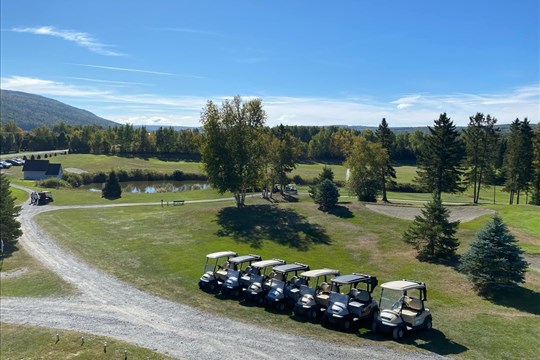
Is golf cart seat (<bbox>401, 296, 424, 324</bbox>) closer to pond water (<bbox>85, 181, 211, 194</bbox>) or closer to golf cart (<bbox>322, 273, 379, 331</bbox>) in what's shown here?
golf cart (<bbox>322, 273, 379, 331</bbox>)

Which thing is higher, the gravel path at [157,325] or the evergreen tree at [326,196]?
the evergreen tree at [326,196]

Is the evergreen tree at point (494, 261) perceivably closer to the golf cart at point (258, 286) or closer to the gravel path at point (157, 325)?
the gravel path at point (157, 325)

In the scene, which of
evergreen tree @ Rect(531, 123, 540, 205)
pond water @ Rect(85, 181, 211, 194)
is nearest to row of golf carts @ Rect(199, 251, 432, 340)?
evergreen tree @ Rect(531, 123, 540, 205)

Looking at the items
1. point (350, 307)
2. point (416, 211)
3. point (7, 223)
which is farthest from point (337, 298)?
point (7, 223)

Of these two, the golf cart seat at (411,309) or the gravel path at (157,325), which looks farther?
the golf cart seat at (411,309)

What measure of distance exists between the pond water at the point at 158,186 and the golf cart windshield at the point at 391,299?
6990 centimetres

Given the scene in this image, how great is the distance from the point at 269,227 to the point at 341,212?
872cm

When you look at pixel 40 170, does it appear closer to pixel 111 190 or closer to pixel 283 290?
pixel 111 190

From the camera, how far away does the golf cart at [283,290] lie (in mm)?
24078

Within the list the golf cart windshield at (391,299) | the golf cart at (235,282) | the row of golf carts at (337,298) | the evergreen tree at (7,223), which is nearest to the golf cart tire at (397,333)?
the row of golf carts at (337,298)

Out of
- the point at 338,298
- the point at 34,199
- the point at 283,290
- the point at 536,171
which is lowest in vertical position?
the point at 34,199

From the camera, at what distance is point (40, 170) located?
91.8m

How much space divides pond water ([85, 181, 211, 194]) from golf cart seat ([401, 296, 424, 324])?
70893mm

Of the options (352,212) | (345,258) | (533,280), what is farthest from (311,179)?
(533,280)
